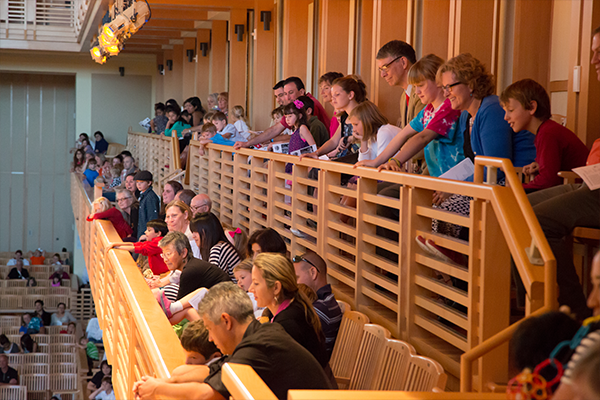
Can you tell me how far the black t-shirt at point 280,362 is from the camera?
265 centimetres

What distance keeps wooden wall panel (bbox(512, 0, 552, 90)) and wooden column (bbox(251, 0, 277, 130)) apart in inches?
243

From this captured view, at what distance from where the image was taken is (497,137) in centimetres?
367

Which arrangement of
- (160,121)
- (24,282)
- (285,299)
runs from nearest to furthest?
(285,299)
(160,121)
(24,282)

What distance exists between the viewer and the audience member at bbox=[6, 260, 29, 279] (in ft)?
66.0

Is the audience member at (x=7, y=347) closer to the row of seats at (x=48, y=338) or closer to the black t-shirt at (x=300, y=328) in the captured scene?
the row of seats at (x=48, y=338)

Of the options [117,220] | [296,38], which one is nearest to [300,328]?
[117,220]

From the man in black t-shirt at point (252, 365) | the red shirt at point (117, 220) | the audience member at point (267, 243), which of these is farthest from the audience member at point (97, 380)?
the man in black t-shirt at point (252, 365)

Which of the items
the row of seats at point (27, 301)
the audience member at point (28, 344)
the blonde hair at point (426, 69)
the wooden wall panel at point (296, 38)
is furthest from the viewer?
the row of seats at point (27, 301)

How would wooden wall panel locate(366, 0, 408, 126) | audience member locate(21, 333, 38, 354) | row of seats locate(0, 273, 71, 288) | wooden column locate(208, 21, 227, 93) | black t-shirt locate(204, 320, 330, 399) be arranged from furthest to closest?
row of seats locate(0, 273, 71, 288), audience member locate(21, 333, 38, 354), wooden column locate(208, 21, 227, 93), wooden wall panel locate(366, 0, 408, 126), black t-shirt locate(204, 320, 330, 399)

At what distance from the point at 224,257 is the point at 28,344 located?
1157 centimetres

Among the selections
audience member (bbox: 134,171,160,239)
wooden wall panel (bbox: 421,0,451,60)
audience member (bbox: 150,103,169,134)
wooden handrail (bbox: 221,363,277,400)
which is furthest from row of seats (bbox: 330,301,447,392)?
audience member (bbox: 150,103,169,134)

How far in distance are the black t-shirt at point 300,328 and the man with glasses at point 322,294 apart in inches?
33.3

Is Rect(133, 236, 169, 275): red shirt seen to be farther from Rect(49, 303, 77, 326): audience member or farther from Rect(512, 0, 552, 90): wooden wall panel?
Rect(49, 303, 77, 326): audience member

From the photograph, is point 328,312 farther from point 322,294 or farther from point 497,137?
point 497,137
